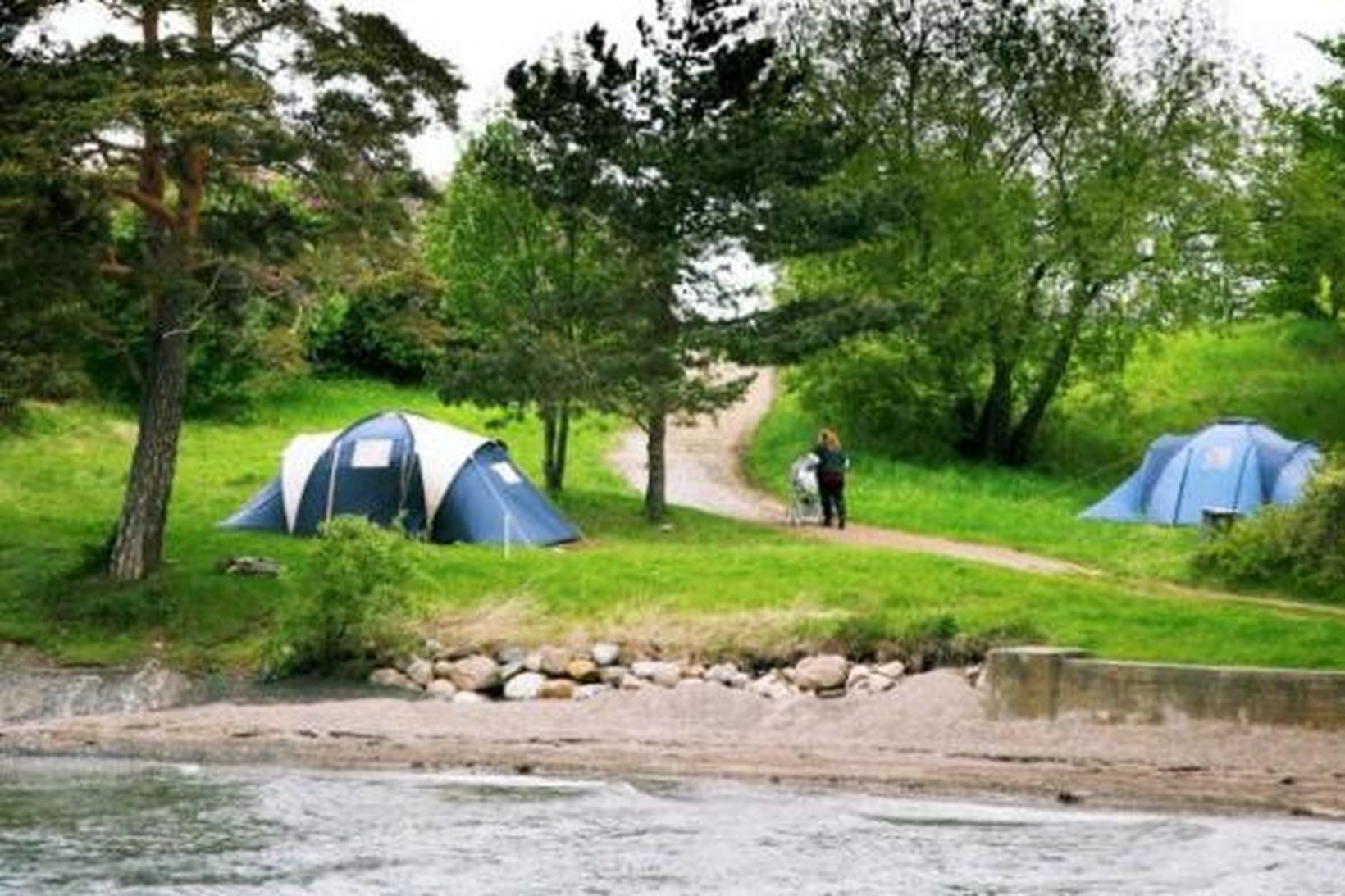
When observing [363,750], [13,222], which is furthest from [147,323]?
[363,750]

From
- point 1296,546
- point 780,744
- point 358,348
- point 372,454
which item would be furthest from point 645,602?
point 358,348

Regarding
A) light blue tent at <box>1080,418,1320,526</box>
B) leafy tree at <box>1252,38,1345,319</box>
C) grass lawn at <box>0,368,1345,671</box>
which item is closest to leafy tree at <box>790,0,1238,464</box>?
leafy tree at <box>1252,38,1345,319</box>

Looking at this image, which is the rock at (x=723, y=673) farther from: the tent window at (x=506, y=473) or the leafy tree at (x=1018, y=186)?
the leafy tree at (x=1018, y=186)

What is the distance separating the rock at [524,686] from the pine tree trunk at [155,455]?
18.7ft

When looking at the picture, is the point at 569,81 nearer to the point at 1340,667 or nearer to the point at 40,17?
the point at 40,17

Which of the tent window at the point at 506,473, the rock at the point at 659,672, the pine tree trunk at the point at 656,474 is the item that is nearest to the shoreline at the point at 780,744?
the rock at the point at 659,672

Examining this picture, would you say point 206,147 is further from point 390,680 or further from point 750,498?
point 750,498

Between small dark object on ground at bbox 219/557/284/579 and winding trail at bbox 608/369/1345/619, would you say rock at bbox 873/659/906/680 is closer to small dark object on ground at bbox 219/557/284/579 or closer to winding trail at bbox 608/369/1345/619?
winding trail at bbox 608/369/1345/619

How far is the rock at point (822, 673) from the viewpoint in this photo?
21531mm

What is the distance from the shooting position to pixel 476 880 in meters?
13.8

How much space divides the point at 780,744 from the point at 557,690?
12.4ft

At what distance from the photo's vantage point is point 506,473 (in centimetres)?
2978

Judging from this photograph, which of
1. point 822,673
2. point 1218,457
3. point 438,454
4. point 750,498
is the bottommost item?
point 822,673

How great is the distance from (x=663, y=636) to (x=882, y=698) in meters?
3.54
